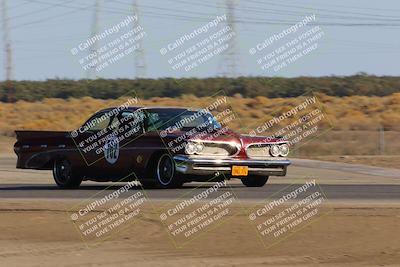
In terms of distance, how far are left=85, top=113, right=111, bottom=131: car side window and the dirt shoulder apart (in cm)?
518

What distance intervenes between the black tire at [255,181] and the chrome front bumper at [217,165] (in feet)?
2.54

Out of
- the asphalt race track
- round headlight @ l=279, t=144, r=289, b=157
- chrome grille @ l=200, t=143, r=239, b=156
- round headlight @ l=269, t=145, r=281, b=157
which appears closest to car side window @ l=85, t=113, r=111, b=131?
the asphalt race track

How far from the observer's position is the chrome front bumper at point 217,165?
19.4 metres

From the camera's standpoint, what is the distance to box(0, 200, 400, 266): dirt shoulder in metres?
11.3

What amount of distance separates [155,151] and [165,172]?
43cm

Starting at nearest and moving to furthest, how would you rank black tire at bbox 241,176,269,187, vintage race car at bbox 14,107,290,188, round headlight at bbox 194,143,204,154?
1. round headlight at bbox 194,143,204,154
2. vintage race car at bbox 14,107,290,188
3. black tire at bbox 241,176,269,187

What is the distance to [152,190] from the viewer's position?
19.7 meters

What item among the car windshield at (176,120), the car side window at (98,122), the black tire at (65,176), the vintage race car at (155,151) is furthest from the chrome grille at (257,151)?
the black tire at (65,176)

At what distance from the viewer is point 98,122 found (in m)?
20.7

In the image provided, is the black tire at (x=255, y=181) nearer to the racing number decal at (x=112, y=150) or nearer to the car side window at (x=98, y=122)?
the racing number decal at (x=112, y=150)

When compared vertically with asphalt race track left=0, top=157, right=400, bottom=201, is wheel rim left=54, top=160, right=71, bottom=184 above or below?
above

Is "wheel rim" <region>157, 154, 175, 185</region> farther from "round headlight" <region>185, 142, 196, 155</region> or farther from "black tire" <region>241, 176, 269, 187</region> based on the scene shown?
"black tire" <region>241, 176, 269, 187</region>

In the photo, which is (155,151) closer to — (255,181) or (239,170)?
(239,170)

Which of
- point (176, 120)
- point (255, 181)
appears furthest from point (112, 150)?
point (255, 181)
